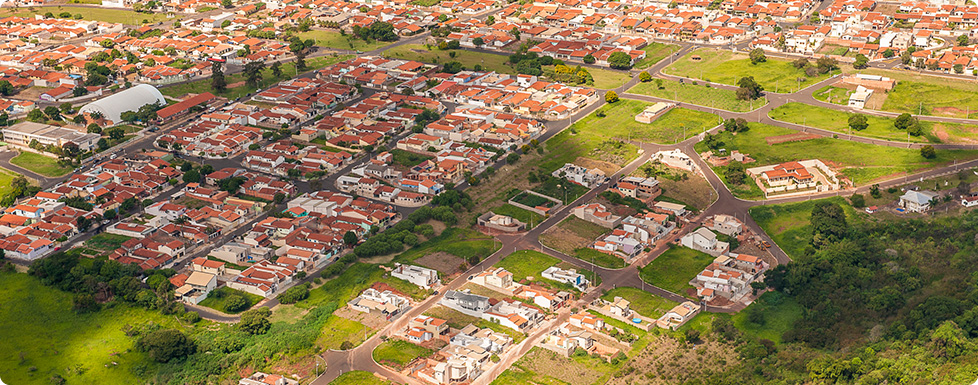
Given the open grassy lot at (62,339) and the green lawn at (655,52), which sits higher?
the open grassy lot at (62,339)

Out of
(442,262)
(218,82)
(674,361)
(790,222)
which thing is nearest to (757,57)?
(790,222)

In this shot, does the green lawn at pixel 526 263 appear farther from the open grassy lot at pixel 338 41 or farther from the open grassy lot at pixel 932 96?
the open grassy lot at pixel 338 41

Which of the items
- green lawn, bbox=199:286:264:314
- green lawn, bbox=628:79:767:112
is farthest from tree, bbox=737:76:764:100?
green lawn, bbox=199:286:264:314

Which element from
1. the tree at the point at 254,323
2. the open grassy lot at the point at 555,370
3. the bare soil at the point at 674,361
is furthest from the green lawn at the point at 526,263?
the tree at the point at 254,323

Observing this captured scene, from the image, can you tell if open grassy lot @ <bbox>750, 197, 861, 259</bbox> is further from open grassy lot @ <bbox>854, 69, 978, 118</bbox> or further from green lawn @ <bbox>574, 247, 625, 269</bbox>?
open grassy lot @ <bbox>854, 69, 978, 118</bbox>

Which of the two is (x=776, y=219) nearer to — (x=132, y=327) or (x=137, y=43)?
(x=132, y=327)
